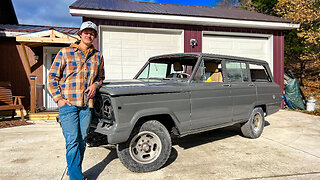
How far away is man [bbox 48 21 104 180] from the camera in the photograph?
8.44 feet

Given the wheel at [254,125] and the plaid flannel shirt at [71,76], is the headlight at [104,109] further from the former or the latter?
the wheel at [254,125]

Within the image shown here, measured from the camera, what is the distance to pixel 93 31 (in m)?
2.73

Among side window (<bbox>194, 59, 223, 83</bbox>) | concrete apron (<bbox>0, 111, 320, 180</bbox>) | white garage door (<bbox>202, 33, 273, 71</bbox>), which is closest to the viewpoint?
concrete apron (<bbox>0, 111, 320, 180</bbox>)

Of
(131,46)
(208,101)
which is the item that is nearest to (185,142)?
(208,101)

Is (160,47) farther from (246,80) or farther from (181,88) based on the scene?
(181,88)

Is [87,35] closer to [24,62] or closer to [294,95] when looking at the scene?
[24,62]

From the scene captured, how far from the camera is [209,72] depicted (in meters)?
4.18

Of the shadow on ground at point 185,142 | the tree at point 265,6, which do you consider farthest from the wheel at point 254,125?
the tree at point 265,6

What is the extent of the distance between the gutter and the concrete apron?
426 centimetres

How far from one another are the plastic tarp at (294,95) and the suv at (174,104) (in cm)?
522

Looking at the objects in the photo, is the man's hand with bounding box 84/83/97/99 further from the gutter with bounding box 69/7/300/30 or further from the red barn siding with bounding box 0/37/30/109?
the red barn siding with bounding box 0/37/30/109

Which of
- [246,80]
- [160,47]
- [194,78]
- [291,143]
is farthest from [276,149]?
[160,47]

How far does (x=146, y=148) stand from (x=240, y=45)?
7.99 m

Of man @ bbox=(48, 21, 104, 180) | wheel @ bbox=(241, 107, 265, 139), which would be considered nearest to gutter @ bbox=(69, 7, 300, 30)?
wheel @ bbox=(241, 107, 265, 139)
